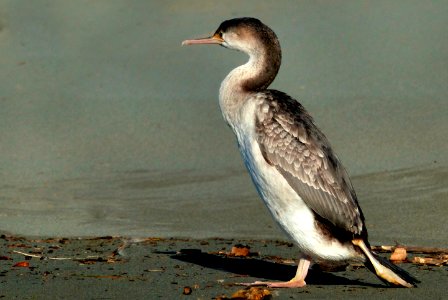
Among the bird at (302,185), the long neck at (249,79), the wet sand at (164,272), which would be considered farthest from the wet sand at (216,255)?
the long neck at (249,79)

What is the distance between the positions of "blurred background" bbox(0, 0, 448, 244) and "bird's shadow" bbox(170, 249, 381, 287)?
1.09m

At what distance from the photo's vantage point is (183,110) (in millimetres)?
13844

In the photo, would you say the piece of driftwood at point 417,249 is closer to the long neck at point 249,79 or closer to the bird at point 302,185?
the bird at point 302,185

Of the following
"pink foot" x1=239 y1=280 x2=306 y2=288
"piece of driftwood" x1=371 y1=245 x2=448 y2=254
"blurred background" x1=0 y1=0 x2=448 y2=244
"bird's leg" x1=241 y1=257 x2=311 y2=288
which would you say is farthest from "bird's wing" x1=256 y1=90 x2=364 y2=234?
"blurred background" x1=0 y1=0 x2=448 y2=244

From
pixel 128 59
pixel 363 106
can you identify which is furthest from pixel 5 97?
pixel 363 106

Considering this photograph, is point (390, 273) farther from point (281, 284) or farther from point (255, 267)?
point (255, 267)

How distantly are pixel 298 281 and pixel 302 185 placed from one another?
2.21 ft

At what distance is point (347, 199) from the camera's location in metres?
8.37

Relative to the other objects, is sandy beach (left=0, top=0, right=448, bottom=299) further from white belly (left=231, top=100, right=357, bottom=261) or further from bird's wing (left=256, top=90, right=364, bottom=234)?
bird's wing (left=256, top=90, right=364, bottom=234)

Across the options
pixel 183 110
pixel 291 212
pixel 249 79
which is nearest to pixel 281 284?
pixel 291 212

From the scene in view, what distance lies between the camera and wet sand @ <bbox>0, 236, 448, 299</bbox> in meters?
7.78

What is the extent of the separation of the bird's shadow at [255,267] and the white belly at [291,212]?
26cm

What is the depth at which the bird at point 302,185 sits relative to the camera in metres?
8.29

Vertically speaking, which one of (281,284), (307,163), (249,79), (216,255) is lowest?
(281,284)
